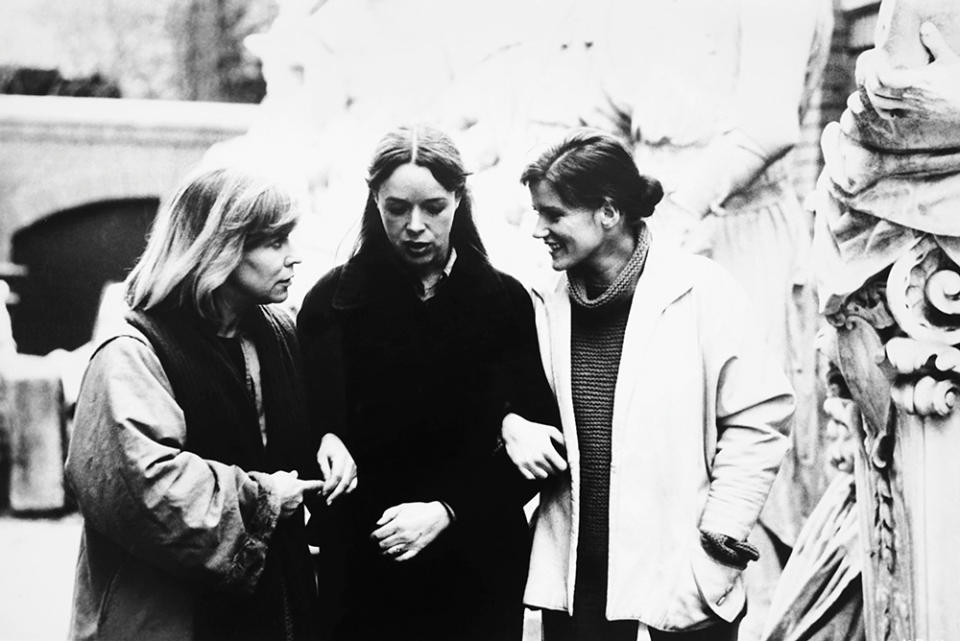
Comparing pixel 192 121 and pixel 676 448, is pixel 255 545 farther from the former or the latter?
pixel 192 121

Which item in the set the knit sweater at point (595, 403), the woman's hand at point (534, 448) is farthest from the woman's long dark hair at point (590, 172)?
the woman's hand at point (534, 448)

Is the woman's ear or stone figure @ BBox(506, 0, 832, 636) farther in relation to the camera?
stone figure @ BBox(506, 0, 832, 636)

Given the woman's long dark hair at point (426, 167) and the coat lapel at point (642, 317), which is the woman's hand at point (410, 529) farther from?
the woman's long dark hair at point (426, 167)

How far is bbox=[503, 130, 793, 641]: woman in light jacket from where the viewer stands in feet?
9.78

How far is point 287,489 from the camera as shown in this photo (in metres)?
2.96

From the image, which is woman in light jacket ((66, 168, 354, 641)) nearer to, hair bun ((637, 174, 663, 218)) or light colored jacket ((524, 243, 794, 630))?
light colored jacket ((524, 243, 794, 630))

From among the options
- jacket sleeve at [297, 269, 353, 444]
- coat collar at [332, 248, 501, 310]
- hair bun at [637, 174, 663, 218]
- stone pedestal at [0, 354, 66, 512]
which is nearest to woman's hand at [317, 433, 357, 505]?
jacket sleeve at [297, 269, 353, 444]

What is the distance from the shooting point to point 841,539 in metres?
3.56

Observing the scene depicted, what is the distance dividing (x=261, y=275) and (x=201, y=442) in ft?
1.15

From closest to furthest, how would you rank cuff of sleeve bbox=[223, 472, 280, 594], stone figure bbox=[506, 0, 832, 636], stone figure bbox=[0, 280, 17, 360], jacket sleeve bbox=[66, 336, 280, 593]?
jacket sleeve bbox=[66, 336, 280, 593], cuff of sleeve bbox=[223, 472, 280, 594], stone figure bbox=[506, 0, 832, 636], stone figure bbox=[0, 280, 17, 360]

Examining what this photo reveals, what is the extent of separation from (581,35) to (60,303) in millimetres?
1497

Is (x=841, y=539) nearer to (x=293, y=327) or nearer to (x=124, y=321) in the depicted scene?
(x=293, y=327)

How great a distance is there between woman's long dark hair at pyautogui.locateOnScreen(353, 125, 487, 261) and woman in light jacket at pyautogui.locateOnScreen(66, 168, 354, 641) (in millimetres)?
182

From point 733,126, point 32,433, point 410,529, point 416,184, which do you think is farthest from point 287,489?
point 733,126
